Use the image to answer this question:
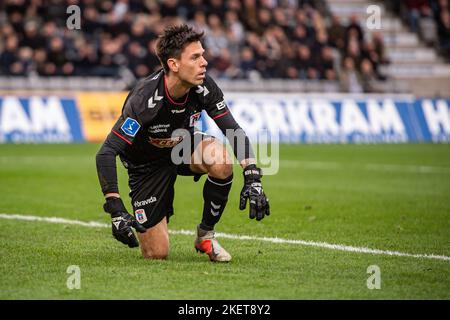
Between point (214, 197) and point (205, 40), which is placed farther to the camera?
point (205, 40)

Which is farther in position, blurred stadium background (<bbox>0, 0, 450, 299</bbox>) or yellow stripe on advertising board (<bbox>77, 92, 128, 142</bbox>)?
yellow stripe on advertising board (<bbox>77, 92, 128, 142</bbox>)

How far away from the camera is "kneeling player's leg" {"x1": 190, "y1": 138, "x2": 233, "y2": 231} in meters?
7.70

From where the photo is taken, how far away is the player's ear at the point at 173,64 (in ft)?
24.5

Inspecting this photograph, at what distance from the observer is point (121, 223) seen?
277 inches

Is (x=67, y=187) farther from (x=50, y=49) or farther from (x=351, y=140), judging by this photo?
(x=351, y=140)

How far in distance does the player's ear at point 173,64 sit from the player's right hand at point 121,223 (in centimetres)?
124

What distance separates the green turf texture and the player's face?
1.59 metres

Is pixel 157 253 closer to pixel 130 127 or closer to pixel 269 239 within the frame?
pixel 130 127

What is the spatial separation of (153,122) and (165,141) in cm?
31

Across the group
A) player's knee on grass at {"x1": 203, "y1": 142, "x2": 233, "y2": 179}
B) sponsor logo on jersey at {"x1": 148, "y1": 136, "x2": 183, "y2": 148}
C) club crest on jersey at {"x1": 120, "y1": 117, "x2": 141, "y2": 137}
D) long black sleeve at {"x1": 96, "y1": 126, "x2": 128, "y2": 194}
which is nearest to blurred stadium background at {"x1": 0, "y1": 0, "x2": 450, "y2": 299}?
long black sleeve at {"x1": 96, "y1": 126, "x2": 128, "y2": 194}

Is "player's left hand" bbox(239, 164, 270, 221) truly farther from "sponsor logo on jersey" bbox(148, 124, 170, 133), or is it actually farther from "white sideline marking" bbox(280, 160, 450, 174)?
"white sideline marking" bbox(280, 160, 450, 174)

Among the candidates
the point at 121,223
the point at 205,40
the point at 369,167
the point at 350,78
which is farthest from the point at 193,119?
the point at 350,78

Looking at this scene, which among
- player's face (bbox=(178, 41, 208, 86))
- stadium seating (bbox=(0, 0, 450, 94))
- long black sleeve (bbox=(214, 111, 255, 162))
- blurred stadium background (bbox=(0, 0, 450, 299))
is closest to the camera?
blurred stadium background (bbox=(0, 0, 450, 299))

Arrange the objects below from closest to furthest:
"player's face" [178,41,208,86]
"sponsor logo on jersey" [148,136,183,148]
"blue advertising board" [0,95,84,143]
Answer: "player's face" [178,41,208,86] → "sponsor logo on jersey" [148,136,183,148] → "blue advertising board" [0,95,84,143]
